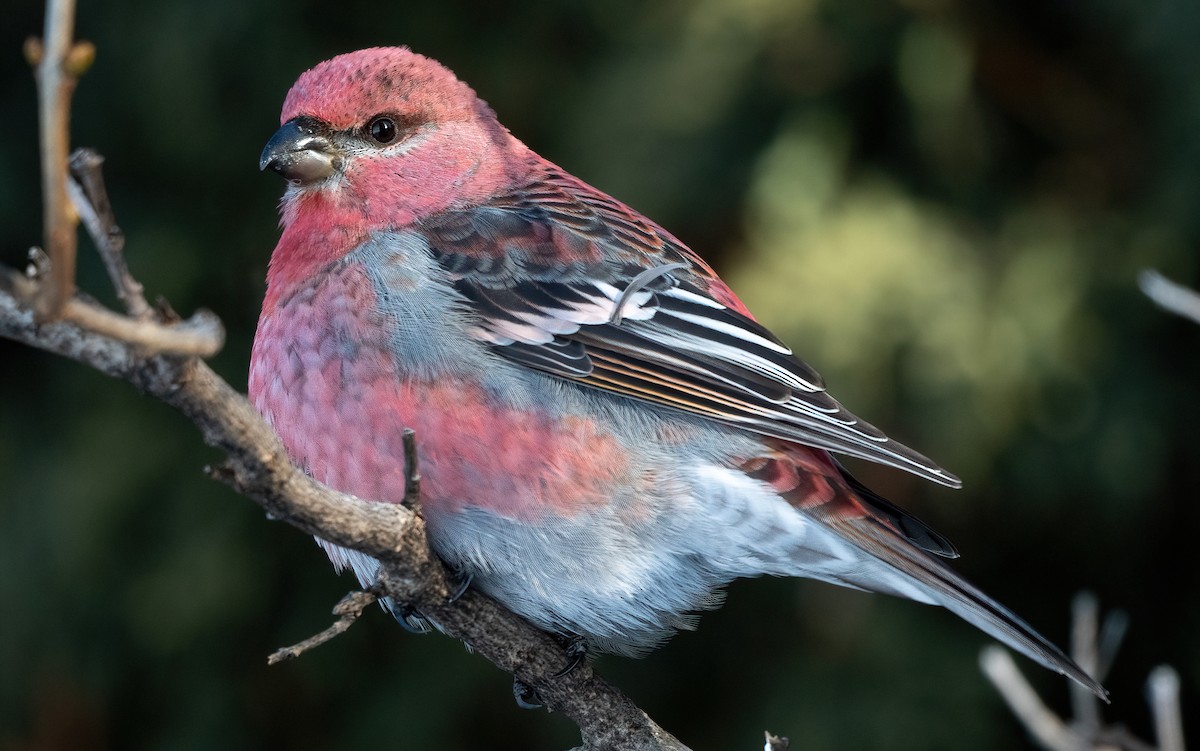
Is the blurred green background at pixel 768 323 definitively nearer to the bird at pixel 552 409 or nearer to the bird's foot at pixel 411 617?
the bird at pixel 552 409

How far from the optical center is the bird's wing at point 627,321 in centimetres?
246

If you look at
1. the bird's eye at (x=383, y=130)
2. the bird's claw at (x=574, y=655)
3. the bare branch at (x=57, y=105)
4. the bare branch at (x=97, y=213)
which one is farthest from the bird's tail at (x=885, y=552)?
the bare branch at (x=57, y=105)

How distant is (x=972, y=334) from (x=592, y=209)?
1.91 meters

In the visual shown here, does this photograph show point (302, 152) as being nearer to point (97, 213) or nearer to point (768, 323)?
point (97, 213)

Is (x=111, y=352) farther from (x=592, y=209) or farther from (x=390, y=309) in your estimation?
(x=592, y=209)

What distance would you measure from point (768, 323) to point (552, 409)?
6.24ft

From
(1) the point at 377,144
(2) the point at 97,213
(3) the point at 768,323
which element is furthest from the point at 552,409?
(3) the point at 768,323

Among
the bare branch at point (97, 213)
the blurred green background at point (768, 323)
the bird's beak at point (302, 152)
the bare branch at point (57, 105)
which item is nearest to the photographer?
the bare branch at point (57, 105)

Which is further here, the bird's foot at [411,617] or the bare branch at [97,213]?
the bird's foot at [411,617]

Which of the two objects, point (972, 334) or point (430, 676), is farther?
point (430, 676)

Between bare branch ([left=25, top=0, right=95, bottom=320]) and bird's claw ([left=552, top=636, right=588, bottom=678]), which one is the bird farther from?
bare branch ([left=25, top=0, right=95, bottom=320])

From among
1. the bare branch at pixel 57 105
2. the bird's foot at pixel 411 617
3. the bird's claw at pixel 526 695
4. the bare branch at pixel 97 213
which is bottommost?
the bird's claw at pixel 526 695

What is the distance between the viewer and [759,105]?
450 centimetres

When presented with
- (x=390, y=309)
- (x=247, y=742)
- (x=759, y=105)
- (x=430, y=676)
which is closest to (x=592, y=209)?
(x=390, y=309)
